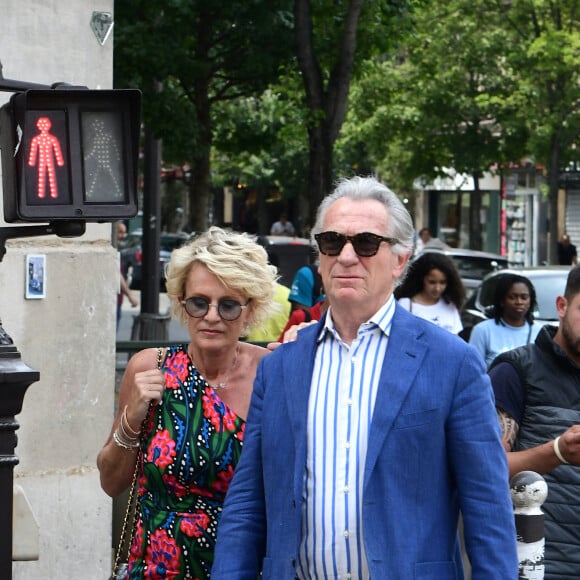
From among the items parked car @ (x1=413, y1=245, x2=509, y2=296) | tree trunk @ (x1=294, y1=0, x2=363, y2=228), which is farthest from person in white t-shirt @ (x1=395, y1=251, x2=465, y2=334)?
parked car @ (x1=413, y1=245, x2=509, y2=296)

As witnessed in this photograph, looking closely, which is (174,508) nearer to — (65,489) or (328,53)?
(65,489)

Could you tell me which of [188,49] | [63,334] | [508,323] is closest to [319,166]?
[508,323]

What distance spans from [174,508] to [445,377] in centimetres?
112

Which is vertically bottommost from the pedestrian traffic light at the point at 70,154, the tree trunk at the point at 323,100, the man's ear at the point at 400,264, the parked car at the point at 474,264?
the parked car at the point at 474,264

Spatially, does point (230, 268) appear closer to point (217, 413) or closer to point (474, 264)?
point (217, 413)

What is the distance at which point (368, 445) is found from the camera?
10.1 ft

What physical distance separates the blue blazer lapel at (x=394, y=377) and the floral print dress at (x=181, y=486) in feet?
2.92

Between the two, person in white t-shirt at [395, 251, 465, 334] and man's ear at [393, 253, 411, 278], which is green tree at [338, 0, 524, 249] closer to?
person in white t-shirt at [395, 251, 465, 334]

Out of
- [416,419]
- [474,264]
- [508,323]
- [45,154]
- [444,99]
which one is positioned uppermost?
[444,99]

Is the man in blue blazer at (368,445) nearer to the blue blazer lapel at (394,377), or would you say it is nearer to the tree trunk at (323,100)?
the blue blazer lapel at (394,377)

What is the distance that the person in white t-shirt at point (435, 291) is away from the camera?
10.6 m

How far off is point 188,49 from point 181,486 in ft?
50.6

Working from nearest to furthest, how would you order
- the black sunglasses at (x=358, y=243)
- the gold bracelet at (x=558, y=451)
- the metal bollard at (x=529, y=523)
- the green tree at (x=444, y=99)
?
1. the black sunglasses at (x=358, y=243)
2. the metal bollard at (x=529, y=523)
3. the gold bracelet at (x=558, y=451)
4. the green tree at (x=444, y=99)

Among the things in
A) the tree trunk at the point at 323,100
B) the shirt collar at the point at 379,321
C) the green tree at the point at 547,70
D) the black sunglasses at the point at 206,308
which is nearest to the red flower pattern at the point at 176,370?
the black sunglasses at the point at 206,308
